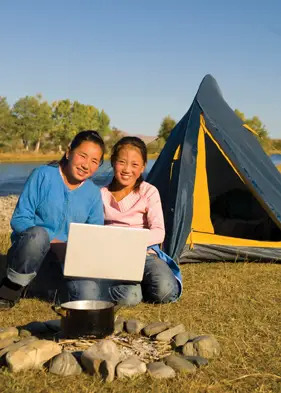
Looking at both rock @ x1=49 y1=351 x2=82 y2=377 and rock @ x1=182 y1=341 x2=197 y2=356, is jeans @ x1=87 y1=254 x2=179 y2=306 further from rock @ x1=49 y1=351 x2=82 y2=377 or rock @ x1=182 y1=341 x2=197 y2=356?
rock @ x1=49 y1=351 x2=82 y2=377

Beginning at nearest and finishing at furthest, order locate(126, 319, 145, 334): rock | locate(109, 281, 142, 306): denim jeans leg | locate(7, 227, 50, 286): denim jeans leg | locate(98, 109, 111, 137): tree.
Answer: locate(126, 319, 145, 334): rock
locate(7, 227, 50, 286): denim jeans leg
locate(109, 281, 142, 306): denim jeans leg
locate(98, 109, 111, 137): tree

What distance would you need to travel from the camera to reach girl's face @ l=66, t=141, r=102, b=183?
3191 mm

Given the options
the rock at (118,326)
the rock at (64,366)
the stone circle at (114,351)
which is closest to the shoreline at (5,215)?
the rock at (118,326)

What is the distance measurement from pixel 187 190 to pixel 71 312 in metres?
2.60

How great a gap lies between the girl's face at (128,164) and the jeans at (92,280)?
0.55 m

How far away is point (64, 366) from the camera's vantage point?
7.36 feet

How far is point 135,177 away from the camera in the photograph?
3553mm

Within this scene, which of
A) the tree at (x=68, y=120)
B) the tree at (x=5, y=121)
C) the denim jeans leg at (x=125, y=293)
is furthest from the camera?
the tree at (x=68, y=120)

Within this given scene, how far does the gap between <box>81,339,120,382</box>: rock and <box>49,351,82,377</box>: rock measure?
0.13 ft

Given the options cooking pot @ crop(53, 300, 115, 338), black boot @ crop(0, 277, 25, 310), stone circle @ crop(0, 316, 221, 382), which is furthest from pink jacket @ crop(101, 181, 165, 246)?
cooking pot @ crop(53, 300, 115, 338)

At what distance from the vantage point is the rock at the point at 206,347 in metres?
2.45

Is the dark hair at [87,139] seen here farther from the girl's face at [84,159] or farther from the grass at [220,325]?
the grass at [220,325]

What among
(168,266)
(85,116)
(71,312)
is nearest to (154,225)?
(168,266)

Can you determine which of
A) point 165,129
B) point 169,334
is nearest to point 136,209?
point 169,334
